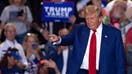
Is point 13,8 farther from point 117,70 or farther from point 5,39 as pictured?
point 117,70

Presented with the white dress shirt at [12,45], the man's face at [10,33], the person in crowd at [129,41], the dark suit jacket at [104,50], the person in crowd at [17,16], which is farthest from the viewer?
the person in crowd at [17,16]

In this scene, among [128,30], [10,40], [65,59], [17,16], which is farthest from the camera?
[17,16]

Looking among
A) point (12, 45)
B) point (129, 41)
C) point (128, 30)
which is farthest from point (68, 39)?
point (12, 45)

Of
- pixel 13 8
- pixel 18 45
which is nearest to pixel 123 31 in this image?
pixel 18 45

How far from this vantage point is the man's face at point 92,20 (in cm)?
587

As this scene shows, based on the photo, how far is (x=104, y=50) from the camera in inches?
235

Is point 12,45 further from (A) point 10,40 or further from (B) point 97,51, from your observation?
(B) point 97,51

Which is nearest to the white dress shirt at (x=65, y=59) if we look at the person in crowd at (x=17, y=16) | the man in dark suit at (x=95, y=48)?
the person in crowd at (x=17, y=16)

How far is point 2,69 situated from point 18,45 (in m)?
0.89

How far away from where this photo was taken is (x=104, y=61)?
5957 millimetres

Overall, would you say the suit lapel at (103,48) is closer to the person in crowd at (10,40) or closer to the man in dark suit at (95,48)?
the man in dark suit at (95,48)

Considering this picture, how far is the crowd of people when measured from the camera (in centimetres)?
600

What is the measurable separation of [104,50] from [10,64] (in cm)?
201

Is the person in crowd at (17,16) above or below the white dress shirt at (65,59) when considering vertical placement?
above
